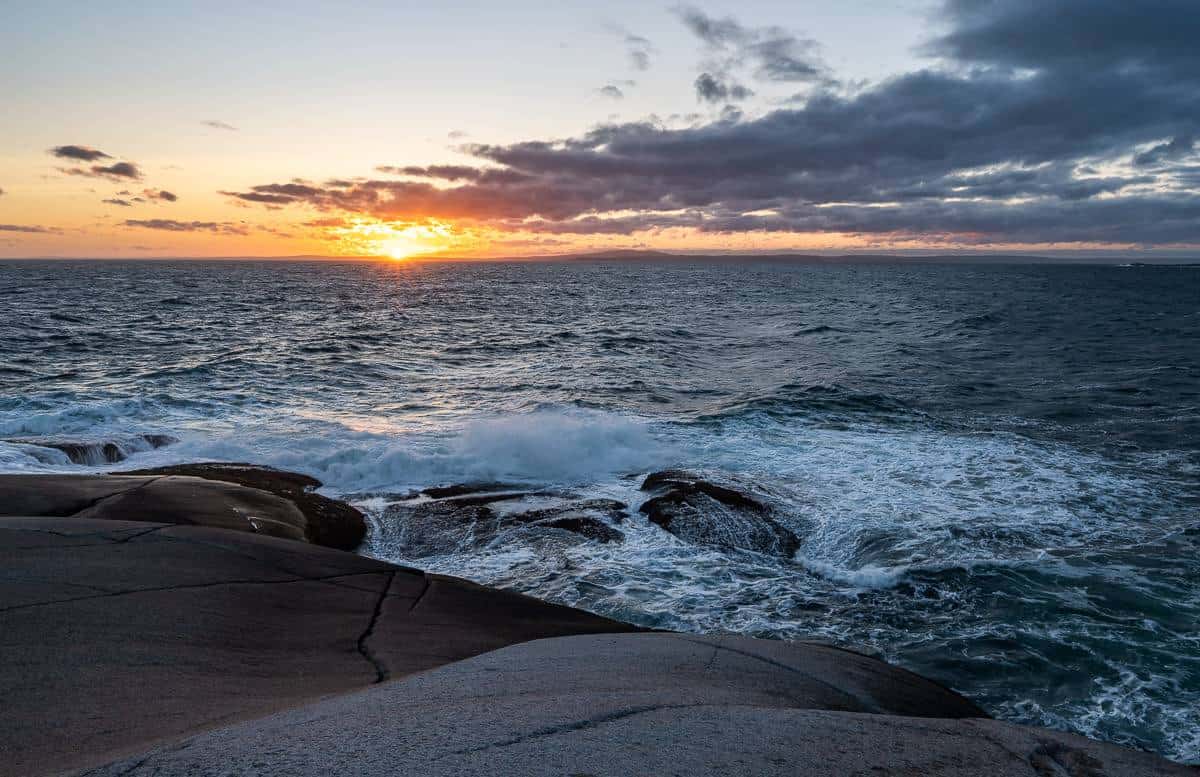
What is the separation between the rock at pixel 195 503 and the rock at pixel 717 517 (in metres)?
4.56

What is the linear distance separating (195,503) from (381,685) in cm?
617

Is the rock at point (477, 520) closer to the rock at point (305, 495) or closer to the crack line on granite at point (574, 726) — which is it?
the rock at point (305, 495)

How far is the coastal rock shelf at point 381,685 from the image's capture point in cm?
288

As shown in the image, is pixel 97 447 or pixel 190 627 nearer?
pixel 190 627

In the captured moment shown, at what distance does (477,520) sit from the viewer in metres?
10.4

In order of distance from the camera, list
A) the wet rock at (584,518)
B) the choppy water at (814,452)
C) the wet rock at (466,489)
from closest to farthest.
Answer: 1. the choppy water at (814,452)
2. the wet rock at (584,518)
3. the wet rock at (466,489)

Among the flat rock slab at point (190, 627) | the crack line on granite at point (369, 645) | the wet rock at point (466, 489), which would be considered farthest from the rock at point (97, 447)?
the crack line on granite at point (369, 645)

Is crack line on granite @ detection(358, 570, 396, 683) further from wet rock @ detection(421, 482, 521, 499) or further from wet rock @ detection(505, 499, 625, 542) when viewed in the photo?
wet rock @ detection(421, 482, 521, 499)

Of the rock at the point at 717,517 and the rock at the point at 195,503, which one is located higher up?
the rock at the point at 195,503

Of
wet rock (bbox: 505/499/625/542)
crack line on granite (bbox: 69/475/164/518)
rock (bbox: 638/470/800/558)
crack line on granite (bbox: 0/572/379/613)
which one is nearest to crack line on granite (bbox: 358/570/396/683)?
crack line on granite (bbox: 0/572/379/613)

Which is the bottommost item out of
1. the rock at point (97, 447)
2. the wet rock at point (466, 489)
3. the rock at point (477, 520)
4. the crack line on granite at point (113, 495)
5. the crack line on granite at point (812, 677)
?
the rock at point (477, 520)

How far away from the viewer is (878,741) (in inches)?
127

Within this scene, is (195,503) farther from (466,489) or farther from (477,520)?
(466,489)

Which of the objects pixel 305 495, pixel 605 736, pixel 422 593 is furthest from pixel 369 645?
pixel 305 495
